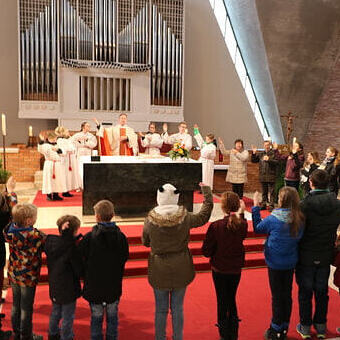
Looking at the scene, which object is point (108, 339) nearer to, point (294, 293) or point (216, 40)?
point (294, 293)

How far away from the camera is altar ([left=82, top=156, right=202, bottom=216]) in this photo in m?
6.86

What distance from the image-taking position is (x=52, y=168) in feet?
27.8

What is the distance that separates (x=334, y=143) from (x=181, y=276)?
1044cm

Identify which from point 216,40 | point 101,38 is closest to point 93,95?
point 101,38

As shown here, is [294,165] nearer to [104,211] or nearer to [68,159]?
[68,159]

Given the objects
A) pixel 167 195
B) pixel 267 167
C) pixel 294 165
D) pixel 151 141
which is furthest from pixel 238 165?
pixel 167 195

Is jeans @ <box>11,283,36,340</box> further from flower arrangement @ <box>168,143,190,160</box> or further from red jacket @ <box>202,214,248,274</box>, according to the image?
flower arrangement @ <box>168,143,190,160</box>

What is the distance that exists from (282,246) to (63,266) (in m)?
1.91

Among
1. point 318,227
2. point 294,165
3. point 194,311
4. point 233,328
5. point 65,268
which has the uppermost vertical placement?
point 294,165

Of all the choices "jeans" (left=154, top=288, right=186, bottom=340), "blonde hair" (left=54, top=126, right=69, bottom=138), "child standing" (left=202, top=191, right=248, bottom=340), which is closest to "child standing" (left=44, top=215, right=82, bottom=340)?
"jeans" (left=154, top=288, right=186, bottom=340)

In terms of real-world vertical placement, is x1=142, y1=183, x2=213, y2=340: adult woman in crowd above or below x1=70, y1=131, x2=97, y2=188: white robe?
below

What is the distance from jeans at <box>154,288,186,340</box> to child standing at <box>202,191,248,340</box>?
1.31 ft

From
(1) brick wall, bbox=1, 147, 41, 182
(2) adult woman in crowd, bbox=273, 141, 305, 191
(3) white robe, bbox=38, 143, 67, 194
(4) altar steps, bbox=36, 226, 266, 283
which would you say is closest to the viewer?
(4) altar steps, bbox=36, 226, 266, 283

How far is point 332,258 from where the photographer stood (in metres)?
4.12
